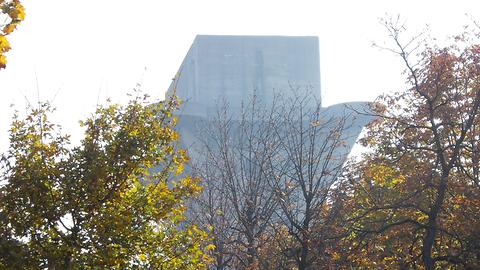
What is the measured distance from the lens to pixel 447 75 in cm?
1822

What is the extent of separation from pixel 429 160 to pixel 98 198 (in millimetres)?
10991

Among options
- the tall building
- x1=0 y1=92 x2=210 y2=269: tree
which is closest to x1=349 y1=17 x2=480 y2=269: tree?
x1=0 y1=92 x2=210 y2=269: tree

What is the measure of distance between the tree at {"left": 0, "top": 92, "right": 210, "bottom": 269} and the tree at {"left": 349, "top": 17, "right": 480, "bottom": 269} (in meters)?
5.90

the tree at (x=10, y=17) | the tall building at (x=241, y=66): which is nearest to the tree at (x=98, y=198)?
the tree at (x=10, y=17)

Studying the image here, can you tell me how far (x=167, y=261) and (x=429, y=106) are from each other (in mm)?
8194

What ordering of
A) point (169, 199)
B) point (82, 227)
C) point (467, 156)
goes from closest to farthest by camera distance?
point (82, 227)
point (169, 199)
point (467, 156)

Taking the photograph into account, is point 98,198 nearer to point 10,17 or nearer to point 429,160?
point 10,17

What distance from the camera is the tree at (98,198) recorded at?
12.0 metres

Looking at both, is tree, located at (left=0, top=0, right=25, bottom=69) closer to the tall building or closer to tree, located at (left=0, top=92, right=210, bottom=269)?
tree, located at (left=0, top=92, right=210, bottom=269)

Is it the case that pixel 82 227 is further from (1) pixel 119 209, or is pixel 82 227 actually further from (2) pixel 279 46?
(2) pixel 279 46

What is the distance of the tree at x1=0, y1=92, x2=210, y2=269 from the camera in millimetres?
11984

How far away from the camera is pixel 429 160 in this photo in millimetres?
20312

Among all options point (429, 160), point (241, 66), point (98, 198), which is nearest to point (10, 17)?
point (98, 198)

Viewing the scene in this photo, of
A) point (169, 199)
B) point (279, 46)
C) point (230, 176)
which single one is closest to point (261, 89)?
point (279, 46)
